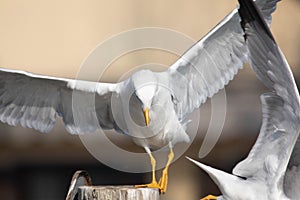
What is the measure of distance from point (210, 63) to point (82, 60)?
8.00 feet

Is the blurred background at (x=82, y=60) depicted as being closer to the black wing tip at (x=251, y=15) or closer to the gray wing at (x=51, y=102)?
the gray wing at (x=51, y=102)

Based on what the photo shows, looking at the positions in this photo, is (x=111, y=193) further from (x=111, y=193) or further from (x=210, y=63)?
(x=210, y=63)

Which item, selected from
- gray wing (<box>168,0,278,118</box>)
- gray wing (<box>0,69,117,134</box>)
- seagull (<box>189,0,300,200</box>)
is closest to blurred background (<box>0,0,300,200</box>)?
gray wing (<box>168,0,278,118</box>)

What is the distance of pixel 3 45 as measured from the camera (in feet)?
21.9

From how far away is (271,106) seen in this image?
3.42 meters

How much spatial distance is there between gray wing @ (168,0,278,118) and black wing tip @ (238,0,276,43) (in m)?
0.68

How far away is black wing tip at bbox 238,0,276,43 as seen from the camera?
3316 millimetres

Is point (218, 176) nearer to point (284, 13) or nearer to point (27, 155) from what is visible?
point (27, 155)

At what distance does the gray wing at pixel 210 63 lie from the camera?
13.3ft

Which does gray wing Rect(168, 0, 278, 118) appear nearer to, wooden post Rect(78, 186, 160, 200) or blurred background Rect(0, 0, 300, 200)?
wooden post Rect(78, 186, 160, 200)

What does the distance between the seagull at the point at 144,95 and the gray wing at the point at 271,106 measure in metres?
0.47

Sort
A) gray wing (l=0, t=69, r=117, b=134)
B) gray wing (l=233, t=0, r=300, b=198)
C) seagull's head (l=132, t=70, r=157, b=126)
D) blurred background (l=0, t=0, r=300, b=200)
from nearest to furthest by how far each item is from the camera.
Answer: gray wing (l=233, t=0, r=300, b=198) < seagull's head (l=132, t=70, r=157, b=126) < gray wing (l=0, t=69, r=117, b=134) < blurred background (l=0, t=0, r=300, b=200)

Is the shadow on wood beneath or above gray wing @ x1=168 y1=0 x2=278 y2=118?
beneath

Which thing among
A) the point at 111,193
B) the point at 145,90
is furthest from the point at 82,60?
the point at 111,193
